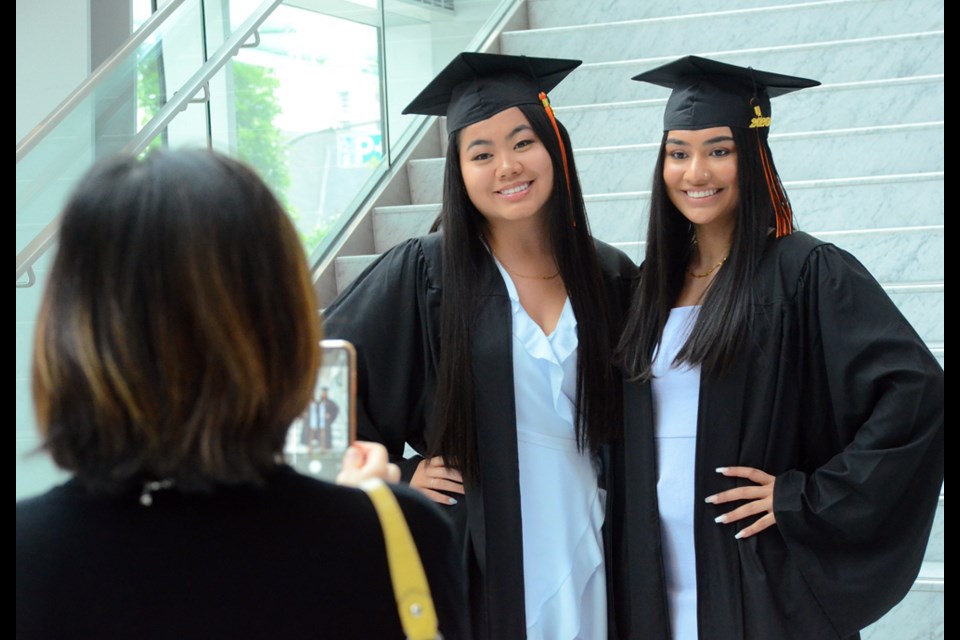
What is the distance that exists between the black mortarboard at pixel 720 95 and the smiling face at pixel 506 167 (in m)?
0.31

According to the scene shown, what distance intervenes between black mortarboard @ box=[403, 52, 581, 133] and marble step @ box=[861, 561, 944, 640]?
6.33 feet

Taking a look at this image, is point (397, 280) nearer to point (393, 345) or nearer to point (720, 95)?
point (393, 345)

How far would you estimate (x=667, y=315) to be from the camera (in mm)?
2520

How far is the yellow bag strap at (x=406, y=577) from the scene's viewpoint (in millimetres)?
1112

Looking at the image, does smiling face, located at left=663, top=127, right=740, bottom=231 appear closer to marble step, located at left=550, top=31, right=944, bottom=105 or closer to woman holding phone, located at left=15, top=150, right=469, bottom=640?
woman holding phone, located at left=15, top=150, right=469, bottom=640

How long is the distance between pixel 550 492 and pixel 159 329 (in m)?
1.59

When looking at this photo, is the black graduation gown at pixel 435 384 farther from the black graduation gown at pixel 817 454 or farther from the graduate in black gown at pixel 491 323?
the black graduation gown at pixel 817 454

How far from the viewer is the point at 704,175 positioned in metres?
2.48

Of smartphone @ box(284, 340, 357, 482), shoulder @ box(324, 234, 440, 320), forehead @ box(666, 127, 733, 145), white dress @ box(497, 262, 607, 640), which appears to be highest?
forehead @ box(666, 127, 733, 145)

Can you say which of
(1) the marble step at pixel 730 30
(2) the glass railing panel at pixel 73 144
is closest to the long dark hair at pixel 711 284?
(2) the glass railing panel at pixel 73 144

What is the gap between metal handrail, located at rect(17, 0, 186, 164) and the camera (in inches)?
145

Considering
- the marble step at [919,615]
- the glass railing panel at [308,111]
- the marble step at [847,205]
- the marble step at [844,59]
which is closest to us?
the marble step at [919,615]

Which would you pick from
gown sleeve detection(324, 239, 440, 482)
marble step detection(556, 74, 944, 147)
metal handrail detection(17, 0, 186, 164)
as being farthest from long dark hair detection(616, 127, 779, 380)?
marble step detection(556, 74, 944, 147)
